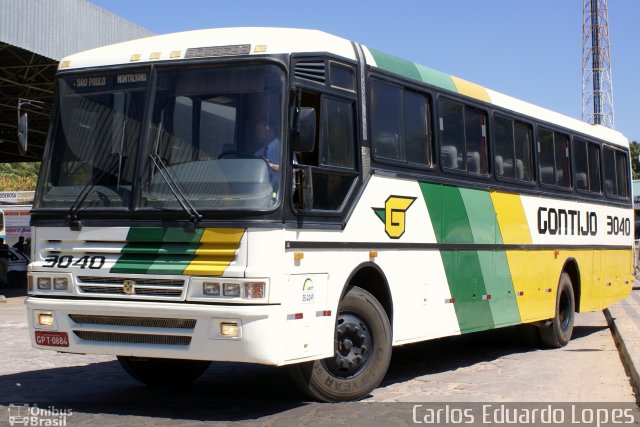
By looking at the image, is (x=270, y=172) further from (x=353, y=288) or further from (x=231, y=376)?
(x=231, y=376)

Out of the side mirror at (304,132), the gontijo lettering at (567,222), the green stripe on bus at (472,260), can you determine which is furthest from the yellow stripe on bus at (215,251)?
the gontijo lettering at (567,222)

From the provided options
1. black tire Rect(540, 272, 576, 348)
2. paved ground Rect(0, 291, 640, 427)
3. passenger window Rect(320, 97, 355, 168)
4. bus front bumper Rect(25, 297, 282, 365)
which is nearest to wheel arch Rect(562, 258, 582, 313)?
black tire Rect(540, 272, 576, 348)

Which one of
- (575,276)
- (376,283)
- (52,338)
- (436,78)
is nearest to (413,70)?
(436,78)

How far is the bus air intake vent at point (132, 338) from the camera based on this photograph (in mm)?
7711

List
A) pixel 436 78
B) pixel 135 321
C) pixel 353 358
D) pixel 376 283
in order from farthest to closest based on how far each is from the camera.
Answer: pixel 436 78
pixel 376 283
pixel 353 358
pixel 135 321

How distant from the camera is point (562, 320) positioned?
14.3m

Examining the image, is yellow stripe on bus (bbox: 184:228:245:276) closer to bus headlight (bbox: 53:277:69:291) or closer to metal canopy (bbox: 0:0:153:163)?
bus headlight (bbox: 53:277:69:291)

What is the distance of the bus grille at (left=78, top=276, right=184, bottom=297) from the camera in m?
7.68

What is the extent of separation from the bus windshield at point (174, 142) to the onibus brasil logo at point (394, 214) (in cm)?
176

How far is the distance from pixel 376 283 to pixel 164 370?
238cm

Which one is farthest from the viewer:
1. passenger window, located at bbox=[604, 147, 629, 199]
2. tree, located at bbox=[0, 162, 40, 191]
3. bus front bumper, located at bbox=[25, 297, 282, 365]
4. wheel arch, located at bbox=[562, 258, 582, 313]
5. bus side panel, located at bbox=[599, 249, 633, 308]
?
tree, located at bbox=[0, 162, 40, 191]

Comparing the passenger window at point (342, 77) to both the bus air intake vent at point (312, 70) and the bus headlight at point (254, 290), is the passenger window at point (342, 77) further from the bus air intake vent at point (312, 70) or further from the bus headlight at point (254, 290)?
the bus headlight at point (254, 290)

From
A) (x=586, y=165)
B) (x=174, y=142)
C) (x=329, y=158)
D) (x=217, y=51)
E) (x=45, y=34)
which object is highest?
(x=45, y=34)

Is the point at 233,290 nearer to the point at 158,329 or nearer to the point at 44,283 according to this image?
the point at 158,329
